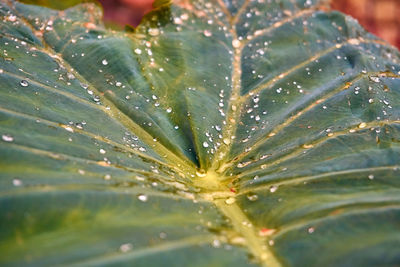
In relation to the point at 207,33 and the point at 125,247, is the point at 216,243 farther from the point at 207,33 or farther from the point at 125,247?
the point at 207,33

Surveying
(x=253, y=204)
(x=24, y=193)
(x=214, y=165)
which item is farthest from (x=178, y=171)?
(x=24, y=193)

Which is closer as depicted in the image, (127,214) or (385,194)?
(127,214)

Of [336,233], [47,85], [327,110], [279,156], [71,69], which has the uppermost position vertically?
[71,69]

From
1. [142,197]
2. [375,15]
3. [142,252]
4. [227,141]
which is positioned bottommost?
[142,252]

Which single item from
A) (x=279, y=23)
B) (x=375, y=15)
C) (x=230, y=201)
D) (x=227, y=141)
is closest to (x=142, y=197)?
(x=230, y=201)

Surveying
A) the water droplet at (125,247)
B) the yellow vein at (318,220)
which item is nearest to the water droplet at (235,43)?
the yellow vein at (318,220)

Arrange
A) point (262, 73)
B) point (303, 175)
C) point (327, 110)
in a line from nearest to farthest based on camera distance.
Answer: point (303, 175)
point (327, 110)
point (262, 73)

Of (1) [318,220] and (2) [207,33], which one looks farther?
(2) [207,33]

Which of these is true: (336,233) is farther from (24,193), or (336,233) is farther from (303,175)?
(24,193)
